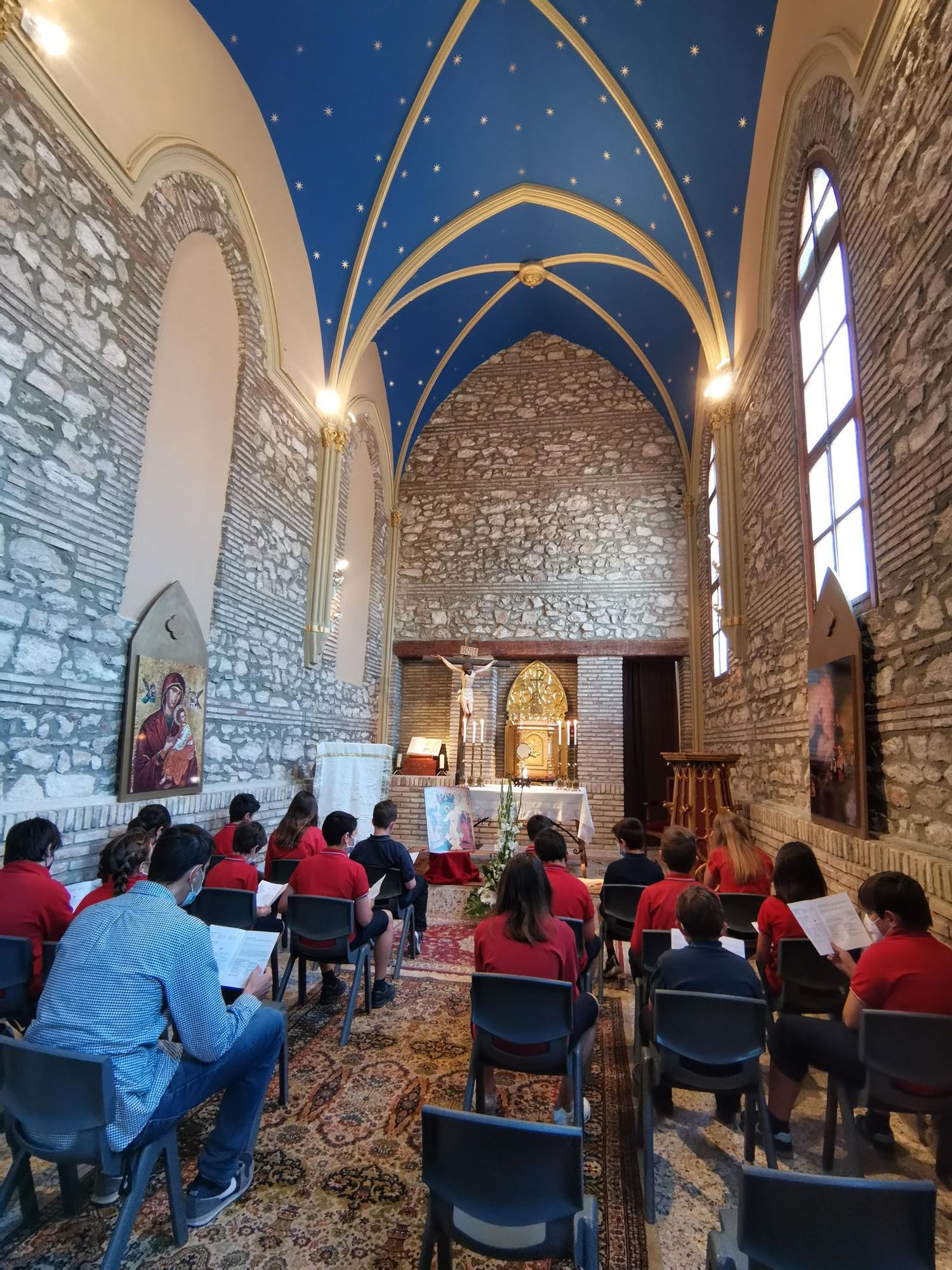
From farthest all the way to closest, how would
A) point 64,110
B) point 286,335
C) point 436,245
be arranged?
point 436,245
point 286,335
point 64,110

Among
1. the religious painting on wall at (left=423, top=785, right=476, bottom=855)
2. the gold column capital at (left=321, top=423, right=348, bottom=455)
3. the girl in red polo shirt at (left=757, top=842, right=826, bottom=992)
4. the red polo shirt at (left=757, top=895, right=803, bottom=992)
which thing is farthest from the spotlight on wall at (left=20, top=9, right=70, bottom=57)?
the religious painting on wall at (left=423, top=785, right=476, bottom=855)

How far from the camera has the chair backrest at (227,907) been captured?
145 inches

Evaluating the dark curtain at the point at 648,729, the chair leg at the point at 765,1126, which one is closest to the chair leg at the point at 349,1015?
the chair leg at the point at 765,1126

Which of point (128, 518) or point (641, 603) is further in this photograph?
point (641, 603)

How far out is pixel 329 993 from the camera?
433cm

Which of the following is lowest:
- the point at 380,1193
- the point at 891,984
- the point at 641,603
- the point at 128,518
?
the point at 380,1193

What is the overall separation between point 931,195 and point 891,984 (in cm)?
360

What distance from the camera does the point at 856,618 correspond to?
4.05m

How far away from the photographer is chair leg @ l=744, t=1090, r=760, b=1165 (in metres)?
2.61

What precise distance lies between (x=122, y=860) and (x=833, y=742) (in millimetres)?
4152

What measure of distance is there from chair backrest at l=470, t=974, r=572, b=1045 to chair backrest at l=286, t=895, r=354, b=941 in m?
1.31

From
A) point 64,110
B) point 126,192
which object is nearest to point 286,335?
point 126,192

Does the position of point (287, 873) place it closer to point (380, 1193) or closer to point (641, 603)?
point (380, 1193)

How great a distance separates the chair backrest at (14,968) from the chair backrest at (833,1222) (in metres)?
2.68
